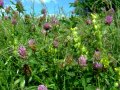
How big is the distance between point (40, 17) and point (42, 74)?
1531 mm

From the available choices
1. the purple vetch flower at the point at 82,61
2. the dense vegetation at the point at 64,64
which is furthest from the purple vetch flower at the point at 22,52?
the purple vetch flower at the point at 82,61

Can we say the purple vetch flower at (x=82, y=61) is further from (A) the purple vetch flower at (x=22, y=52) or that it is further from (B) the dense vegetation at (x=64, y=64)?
(A) the purple vetch flower at (x=22, y=52)

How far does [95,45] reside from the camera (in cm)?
290

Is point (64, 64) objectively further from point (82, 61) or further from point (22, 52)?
point (22, 52)

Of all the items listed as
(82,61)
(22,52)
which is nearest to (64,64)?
(82,61)

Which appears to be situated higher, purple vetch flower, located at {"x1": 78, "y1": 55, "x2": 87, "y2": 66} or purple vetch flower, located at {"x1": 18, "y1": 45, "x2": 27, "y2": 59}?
purple vetch flower, located at {"x1": 18, "y1": 45, "x2": 27, "y2": 59}

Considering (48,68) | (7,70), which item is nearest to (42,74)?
(48,68)

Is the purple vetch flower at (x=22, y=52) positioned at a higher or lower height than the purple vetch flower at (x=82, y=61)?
higher

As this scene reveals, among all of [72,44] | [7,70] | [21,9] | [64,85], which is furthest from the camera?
[21,9]

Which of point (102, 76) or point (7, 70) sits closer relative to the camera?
point (102, 76)

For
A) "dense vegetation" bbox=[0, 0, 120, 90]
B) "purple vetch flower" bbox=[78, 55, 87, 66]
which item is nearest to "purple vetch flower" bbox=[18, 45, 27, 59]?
"dense vegetation" bbox=[0, 0, 120, 90]

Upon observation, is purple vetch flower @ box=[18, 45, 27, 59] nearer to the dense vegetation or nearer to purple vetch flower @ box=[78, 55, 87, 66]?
the dense vegetation

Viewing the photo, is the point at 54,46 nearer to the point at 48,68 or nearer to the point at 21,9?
the point at 48,68

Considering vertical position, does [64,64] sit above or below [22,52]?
below
